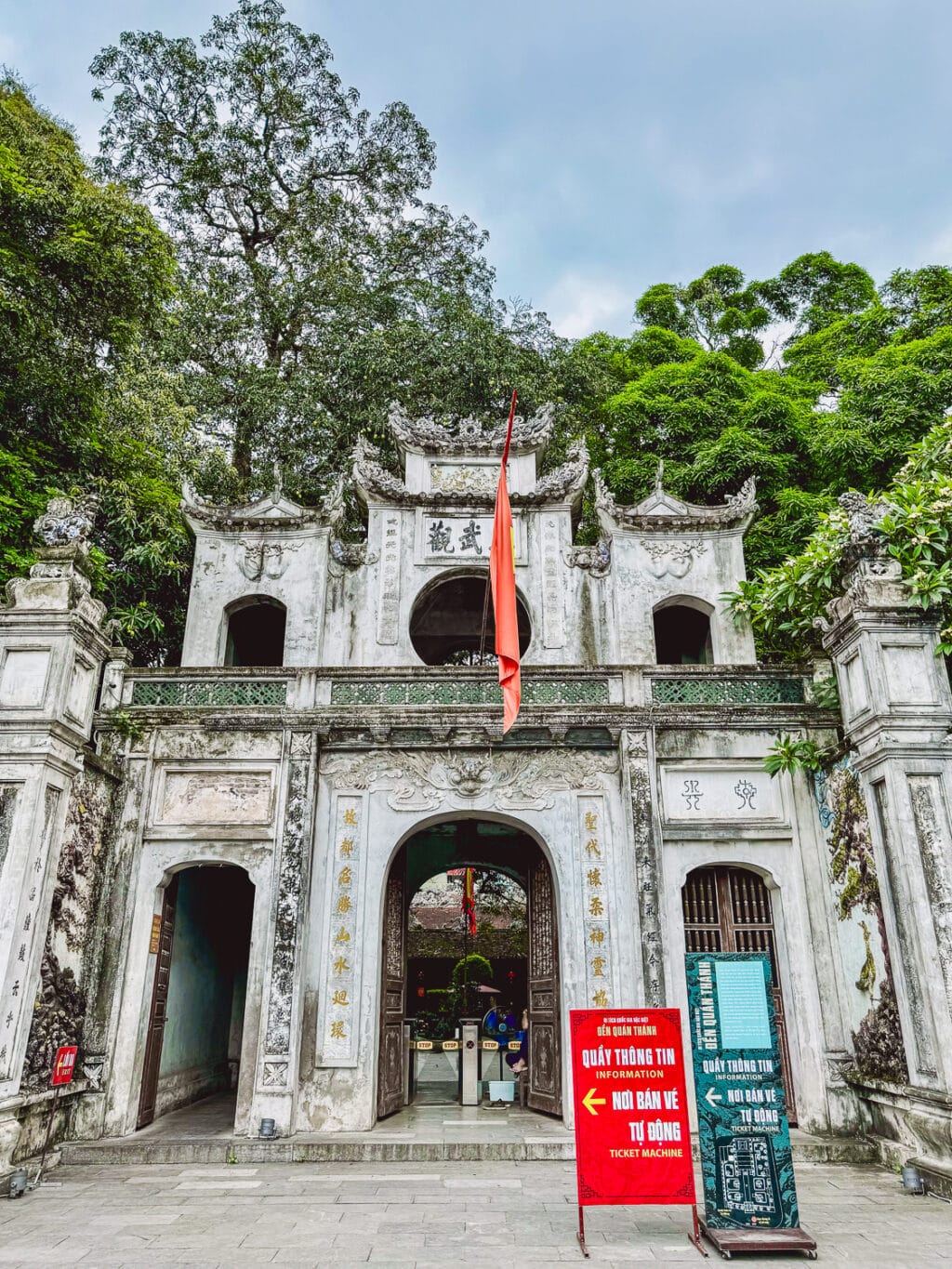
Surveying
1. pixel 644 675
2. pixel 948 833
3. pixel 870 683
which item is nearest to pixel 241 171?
pixel 644 675

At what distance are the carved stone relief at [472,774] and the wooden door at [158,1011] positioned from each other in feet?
7.41

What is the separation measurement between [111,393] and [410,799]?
7.98 meters

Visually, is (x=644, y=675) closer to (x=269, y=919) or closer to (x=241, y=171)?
(x=269, y=919)

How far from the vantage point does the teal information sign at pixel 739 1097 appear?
522 centimetres

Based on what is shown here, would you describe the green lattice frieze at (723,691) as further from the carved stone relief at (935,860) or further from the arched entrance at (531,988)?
the arched entrance at (531,988)

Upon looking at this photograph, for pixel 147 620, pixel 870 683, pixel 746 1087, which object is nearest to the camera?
pixel 746 1087

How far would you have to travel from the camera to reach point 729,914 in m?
9.26

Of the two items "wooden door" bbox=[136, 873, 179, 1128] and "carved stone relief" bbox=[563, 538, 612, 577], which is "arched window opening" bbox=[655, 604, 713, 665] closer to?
"carved stone relief" bbox=[563, 538, 612, 577]

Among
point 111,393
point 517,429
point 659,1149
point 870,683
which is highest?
point 111,393

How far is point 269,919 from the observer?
351 inches

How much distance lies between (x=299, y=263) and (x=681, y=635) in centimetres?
1406

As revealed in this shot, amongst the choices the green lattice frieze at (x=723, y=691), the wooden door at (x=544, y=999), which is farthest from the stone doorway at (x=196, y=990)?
the green lattice frieze at (x=723, y=691)

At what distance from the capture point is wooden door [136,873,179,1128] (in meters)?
8.75

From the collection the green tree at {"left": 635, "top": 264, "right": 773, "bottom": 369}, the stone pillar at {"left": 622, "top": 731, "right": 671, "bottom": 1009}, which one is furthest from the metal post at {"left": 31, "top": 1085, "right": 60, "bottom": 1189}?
the green tree at {"left": 635, "top": 264, "right": 773, "bottom": 369}
